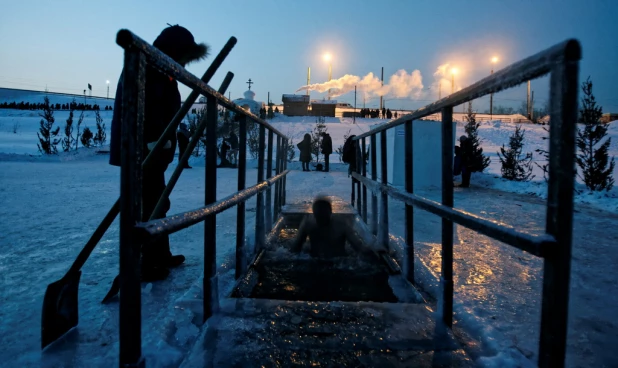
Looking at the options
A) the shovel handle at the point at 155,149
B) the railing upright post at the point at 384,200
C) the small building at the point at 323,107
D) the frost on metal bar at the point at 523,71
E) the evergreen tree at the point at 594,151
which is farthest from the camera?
the small building at the point at 323,107

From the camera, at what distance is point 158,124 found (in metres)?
2.73

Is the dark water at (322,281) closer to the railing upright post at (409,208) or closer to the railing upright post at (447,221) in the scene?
the railing upright post at (409,208)

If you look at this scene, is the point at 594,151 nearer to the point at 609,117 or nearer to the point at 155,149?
the point at 155,149

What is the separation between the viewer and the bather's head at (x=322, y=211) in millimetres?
4123

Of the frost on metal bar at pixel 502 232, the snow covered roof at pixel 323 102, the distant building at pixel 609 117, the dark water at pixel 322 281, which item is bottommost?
the dark water at pixel 322 281

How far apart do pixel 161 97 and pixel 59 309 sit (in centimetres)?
150

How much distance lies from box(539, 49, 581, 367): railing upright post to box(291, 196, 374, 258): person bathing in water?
2892mm

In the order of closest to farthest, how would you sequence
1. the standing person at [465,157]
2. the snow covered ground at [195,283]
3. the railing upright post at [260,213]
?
the snow covered ground at [195,283]
the railing upright post at [260,213]
the standing person at [465,157]

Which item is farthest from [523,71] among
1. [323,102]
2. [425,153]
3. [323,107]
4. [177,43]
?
[323,102]

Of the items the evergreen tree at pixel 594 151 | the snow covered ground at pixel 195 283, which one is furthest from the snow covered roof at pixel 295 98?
the snow covered ground at pixel 195 283

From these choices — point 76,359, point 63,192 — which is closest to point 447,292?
point 76,359

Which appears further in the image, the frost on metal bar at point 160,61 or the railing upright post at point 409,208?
the railing upright post at point 409,208

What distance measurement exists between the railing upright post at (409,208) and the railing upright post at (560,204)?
138 centimetres

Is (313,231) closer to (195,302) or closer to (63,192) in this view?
(195,302)
